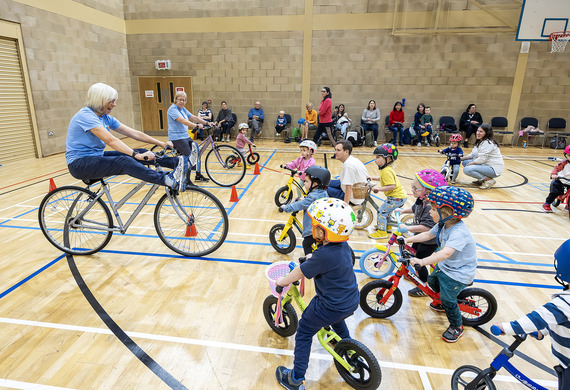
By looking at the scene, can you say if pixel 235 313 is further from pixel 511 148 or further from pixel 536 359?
pixel 511 148

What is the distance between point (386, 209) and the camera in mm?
4926

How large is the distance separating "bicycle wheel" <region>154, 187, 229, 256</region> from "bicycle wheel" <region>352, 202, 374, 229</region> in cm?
213

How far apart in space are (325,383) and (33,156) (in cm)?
1121

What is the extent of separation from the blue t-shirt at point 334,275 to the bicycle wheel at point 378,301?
35.0 inches

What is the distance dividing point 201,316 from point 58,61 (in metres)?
11.0

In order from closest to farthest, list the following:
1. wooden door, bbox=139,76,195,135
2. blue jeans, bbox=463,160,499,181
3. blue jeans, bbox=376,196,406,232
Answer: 1. blue jeans, bbox=376,196,406,232
2. blue jeans, bbox=463,160,499,181
3. wooden door, bbox=139,76,195,135

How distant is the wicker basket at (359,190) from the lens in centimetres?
463

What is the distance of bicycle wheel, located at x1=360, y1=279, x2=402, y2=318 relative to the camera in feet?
10.1

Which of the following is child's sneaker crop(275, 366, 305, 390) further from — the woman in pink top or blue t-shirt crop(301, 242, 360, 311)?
the woman in pink top

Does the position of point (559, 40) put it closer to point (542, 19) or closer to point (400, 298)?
point (542, 19)

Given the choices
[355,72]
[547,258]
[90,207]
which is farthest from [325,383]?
[355,72]

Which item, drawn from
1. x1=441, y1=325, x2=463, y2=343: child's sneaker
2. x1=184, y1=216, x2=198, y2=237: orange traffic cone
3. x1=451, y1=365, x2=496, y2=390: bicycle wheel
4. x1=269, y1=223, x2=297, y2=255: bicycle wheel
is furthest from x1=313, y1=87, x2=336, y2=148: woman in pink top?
x1=451, y1=365, x2=496, y2=390: bicycle wheel

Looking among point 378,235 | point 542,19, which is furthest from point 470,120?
point 378,235

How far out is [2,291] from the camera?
349 cm
